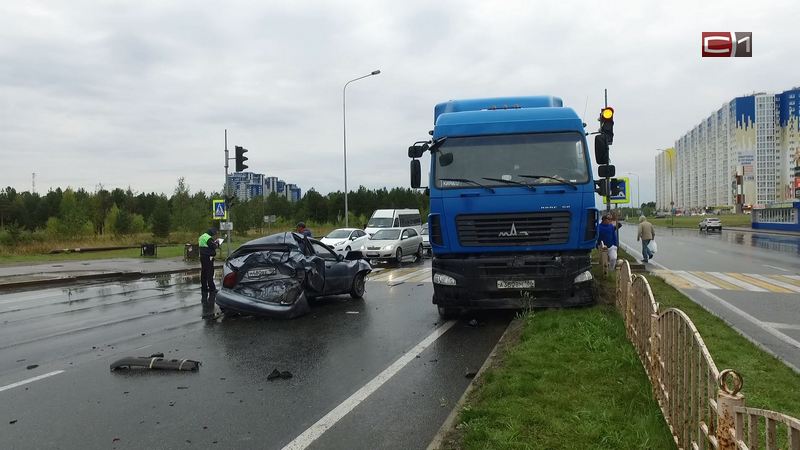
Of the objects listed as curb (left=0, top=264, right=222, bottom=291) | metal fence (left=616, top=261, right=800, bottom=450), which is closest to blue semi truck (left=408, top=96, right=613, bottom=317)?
metal fence (left=616, top=261, right=800, bottom=450)

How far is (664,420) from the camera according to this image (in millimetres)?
4156

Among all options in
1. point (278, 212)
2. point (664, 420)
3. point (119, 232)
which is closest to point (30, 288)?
point (664, 420)

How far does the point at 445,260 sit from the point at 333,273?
3586 millimetres

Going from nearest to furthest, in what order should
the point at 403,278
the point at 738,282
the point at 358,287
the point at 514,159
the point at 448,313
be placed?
the point at 514,159
the point at 448,313
the point at 358,287
the point at 738,282
the point at 403,278

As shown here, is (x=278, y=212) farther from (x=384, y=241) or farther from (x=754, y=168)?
(x=754, y=168)

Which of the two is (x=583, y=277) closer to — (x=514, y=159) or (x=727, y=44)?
(x=514, y=159)

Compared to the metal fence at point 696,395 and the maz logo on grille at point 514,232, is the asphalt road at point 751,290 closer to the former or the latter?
the metal fence at point 696,395

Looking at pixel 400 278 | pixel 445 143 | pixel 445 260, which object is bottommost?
pixel 400 278

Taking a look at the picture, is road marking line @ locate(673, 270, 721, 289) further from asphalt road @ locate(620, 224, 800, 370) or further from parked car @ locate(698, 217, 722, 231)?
parked car @ locate(698, 217, 722, 231)

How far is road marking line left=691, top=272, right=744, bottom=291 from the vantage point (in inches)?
524

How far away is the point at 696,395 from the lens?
3260 mm

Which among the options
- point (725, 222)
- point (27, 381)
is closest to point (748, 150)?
point (725, 222)

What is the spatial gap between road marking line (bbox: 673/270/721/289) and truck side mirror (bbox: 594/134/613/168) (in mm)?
6414

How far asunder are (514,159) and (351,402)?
5.01 meters
